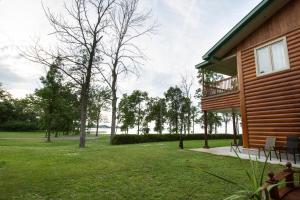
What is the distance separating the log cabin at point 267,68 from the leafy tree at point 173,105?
37.8 meters

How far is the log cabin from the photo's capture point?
28.3ft

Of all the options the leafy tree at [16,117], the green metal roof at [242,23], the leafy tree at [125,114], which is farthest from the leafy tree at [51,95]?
the leafy tree at [16,117]

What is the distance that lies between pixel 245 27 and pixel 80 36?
12.3 m

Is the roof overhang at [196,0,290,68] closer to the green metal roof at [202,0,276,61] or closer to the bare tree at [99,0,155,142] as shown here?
the green metal roof at [202,0,276,61]

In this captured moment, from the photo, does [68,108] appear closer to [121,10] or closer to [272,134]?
[121,10]

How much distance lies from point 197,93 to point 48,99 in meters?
24.9

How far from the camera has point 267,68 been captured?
9625 millimetres

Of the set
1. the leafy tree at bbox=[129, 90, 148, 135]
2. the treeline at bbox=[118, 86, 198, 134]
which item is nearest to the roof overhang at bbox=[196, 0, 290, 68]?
the treeline at bbox=[118, 86, 198, 134]

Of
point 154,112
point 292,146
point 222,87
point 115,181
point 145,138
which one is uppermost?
point 154,112

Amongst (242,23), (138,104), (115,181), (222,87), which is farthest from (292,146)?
(138,104)

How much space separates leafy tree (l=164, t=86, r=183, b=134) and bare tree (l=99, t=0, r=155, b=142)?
28.7m

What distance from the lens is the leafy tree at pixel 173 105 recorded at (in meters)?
→ 49.6

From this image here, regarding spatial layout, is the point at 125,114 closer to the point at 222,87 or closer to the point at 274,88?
the point at 222,87

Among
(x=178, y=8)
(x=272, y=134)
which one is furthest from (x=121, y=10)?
(x=272, y=134)
